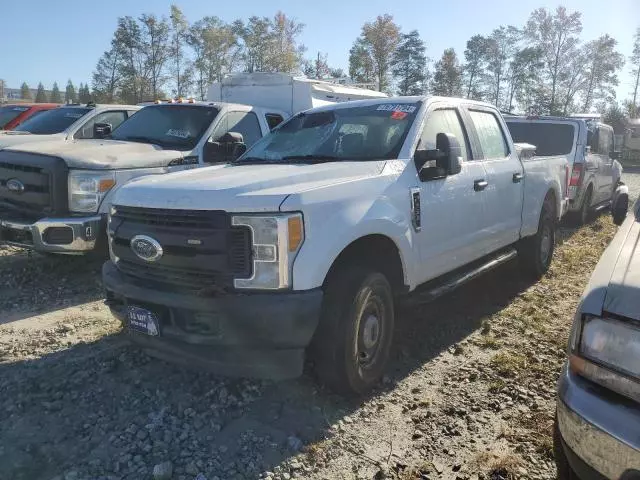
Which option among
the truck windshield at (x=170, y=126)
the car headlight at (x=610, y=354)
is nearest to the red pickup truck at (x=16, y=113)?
the truck windshield at (x=170, y=126)

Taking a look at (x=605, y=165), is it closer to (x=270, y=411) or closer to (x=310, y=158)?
(x=310, y=158)

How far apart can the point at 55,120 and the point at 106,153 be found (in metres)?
3.95

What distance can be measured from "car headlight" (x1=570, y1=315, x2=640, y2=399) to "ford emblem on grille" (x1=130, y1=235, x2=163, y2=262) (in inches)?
89.7

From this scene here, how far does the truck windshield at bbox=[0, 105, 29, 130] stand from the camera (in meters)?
12.2

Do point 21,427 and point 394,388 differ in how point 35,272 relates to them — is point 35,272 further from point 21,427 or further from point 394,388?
point 394,388

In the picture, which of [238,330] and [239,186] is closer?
[238,330]

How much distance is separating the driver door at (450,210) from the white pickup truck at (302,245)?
0.02m

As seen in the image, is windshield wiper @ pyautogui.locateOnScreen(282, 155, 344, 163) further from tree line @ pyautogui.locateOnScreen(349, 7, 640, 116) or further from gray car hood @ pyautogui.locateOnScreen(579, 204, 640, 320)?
tree line @ pyautogui.locateOnScreen(349, 7, 640, 116)

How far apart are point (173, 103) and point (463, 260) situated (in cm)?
452

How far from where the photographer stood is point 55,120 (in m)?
8.98

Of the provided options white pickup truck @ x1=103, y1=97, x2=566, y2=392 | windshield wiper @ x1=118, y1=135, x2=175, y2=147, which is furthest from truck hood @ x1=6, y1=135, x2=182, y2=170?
white pickup truck @ x1=103, y1=97, x2=566, y2=392

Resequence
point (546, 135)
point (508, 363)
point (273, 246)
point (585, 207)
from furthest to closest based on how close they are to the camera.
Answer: point (585, 207) → point (546, 135) → point (508, 363) → point (273, 246)

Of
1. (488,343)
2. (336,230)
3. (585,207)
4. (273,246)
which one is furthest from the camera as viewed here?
(585,207)

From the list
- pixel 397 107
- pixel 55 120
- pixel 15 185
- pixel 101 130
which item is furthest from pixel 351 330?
pixel 55 120
